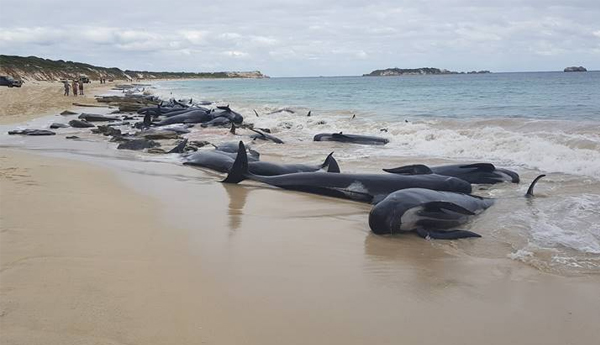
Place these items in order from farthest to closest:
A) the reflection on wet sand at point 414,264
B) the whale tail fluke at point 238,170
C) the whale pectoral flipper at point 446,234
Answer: the whale tail fluke at point 238,170, the whale pectoral flipper at point 446,234, the reflection on wet sand at point 414,264

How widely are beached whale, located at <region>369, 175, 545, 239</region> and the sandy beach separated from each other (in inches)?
7.9

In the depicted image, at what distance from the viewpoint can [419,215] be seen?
5.94 metres

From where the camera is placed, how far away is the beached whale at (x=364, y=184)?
25.1ft

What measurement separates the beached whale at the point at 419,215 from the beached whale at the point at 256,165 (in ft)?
9.81

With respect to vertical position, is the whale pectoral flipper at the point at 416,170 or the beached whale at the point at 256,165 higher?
the whale pectoral flipper at the point at 416,170

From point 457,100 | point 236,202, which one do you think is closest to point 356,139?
point 236,202

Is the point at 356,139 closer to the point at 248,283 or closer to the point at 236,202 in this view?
the point at 236,202

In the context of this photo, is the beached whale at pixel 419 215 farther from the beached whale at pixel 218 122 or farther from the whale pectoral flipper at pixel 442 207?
the beached whale at pixel 218 122

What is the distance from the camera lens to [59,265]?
3959 mm

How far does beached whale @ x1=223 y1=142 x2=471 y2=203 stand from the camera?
766cm

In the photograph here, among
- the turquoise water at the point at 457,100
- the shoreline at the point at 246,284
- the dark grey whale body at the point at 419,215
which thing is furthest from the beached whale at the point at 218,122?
the dark grey whale body at the point at 419,215

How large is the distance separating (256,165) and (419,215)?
4.23 meters

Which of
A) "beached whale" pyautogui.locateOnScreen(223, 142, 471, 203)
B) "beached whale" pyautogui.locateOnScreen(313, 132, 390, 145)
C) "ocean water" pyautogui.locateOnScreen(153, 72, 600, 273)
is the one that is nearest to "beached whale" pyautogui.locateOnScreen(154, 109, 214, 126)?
"ocean water" pyautogui.locateOnScreen(153, 72, 600, 273)

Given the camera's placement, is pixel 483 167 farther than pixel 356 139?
No
